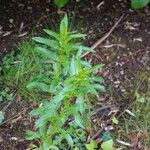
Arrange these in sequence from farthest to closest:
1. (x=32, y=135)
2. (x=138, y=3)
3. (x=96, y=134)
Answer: (x=138, y=3)
(x=96, y=134)
(x=32, y=135)

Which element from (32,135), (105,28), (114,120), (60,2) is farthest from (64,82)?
(105,28)

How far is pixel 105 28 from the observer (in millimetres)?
3510

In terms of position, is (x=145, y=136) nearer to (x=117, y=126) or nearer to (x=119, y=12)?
(x=117, y=126)

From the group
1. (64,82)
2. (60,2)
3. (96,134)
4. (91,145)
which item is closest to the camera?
(64,82)

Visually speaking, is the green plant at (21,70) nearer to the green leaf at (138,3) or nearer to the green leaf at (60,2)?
the green leaf at (60,2)

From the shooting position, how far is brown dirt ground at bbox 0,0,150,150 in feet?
10.8

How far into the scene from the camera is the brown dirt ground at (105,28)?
330 centimetres

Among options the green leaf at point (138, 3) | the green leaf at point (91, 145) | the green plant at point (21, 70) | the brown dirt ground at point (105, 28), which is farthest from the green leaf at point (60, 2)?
the green leaf at point (91, 145)

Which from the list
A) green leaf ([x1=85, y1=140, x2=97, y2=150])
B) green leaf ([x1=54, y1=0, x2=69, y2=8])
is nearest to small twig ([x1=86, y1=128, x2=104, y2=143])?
green leaf ([x1=85, y1=140, x2=97, y2=150])

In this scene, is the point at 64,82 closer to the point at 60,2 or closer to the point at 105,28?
the point at 60,2

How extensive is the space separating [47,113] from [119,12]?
152cm

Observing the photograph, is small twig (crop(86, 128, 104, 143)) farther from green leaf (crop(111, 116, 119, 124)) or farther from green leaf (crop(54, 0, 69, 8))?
green leaf (crop(54, 0, 69, 8))

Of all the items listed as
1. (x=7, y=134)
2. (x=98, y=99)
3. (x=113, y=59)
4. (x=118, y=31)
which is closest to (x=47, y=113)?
(x=7, y=134)

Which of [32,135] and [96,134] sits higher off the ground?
[32,135]
